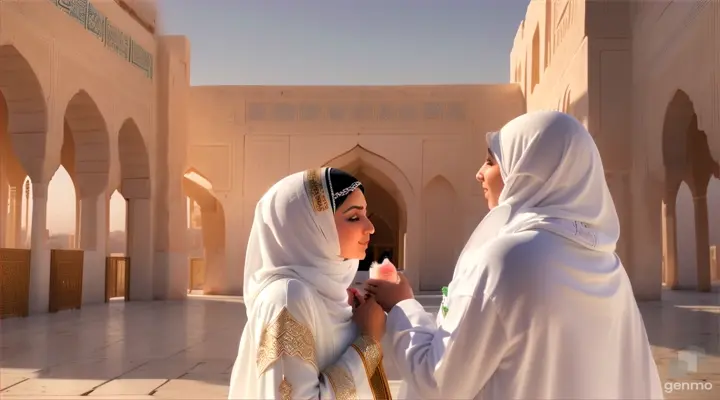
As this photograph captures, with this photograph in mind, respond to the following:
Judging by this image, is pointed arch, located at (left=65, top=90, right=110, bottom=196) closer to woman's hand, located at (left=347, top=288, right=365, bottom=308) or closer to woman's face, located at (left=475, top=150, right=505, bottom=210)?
woman's hand, located at (left=347, top=288, right=365, bottom=308)

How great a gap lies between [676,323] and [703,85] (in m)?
2.03

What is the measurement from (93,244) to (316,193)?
9.01m

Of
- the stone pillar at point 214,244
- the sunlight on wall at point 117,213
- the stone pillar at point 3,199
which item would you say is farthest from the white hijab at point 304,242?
the sunlight on wall at point 117,213

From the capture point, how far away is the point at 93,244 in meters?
9.87

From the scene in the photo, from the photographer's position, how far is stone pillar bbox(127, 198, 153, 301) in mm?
10867

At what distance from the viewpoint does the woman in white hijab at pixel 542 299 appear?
1.24 meters

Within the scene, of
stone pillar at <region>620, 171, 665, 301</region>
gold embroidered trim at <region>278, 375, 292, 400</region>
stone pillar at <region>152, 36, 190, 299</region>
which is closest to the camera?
gold embroidered trim at <region>278, 375, 292, 400</region>

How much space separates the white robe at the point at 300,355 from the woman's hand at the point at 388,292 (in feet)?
0.27

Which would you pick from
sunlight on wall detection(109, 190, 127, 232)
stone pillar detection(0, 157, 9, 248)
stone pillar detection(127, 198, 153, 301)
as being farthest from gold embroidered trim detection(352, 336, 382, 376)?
sunlight on wall detection(109, 190, 127, 232)

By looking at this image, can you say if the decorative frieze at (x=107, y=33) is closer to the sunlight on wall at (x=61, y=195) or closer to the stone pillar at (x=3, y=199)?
the sunlight on wall at (x=61, y=195)

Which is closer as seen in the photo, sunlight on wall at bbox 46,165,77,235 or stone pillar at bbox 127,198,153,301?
stone pillar at bbox 127,198,153,301

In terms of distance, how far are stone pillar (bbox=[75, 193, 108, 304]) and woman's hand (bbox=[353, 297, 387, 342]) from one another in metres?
8.69

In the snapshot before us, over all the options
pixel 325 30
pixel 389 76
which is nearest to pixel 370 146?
pixel 389 76

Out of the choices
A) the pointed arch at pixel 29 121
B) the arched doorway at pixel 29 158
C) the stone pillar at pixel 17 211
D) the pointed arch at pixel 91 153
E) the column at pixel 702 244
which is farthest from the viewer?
the stone pillar at pixel 17 211
